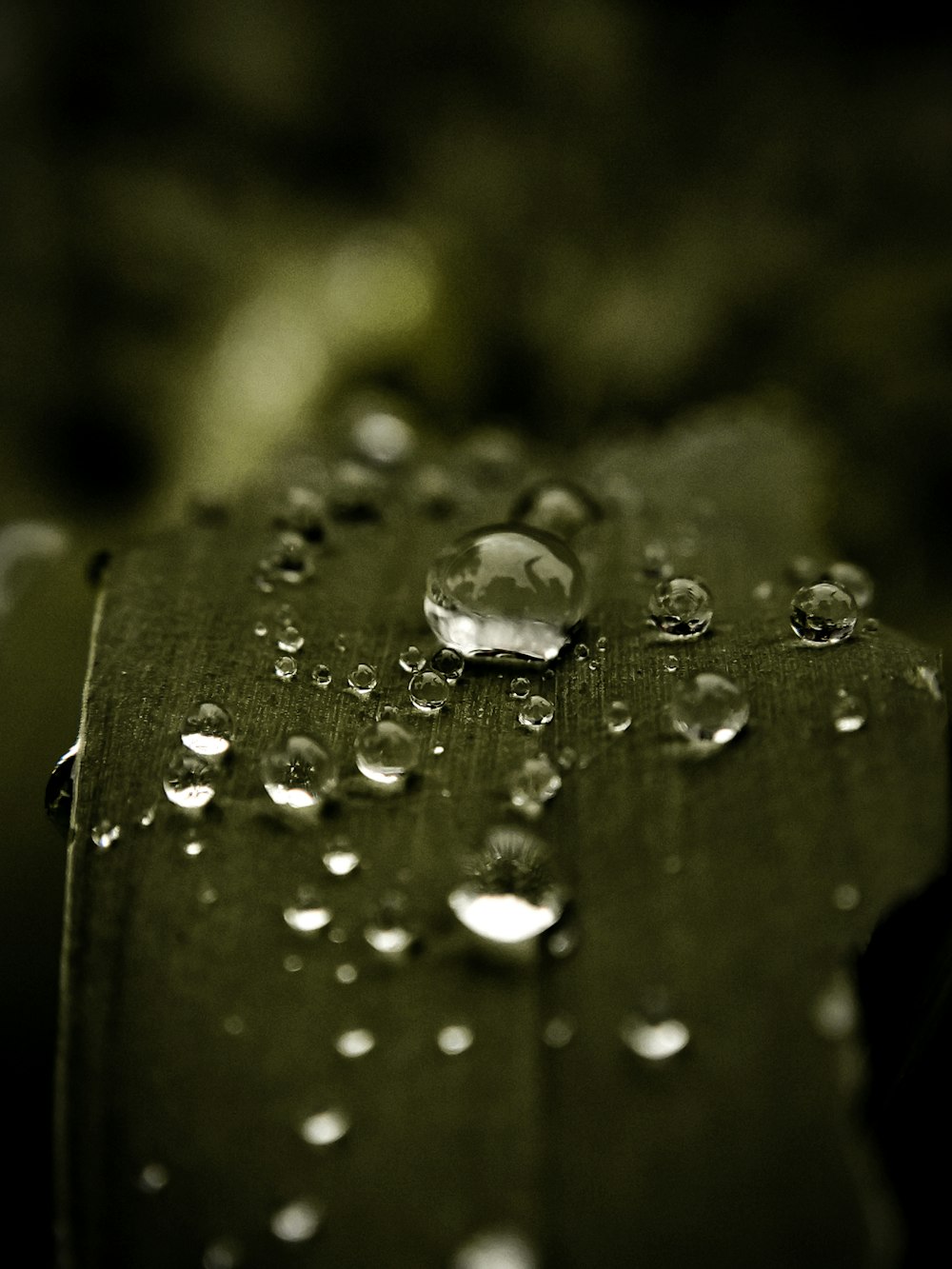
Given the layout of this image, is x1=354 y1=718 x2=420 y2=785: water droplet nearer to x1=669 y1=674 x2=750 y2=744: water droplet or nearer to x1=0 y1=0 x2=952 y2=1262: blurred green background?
x1=669 y1=674 x2=750 y2=744: water droplet

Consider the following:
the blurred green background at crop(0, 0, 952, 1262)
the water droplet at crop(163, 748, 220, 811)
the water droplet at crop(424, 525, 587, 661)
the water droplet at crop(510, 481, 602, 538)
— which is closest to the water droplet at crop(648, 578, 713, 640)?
the water droplet at crop(424, 525, 587, 661)

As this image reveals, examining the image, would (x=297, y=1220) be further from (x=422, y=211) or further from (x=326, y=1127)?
(x=422, y=211)

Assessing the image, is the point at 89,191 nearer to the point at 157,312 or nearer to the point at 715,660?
the point at 157,312

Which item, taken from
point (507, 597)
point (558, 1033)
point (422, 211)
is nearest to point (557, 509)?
point (507, 597)

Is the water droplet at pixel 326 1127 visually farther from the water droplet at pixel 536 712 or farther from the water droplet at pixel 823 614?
the water droplet at pixel 823 614

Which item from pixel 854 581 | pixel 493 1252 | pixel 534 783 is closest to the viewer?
pixel 493 1252
